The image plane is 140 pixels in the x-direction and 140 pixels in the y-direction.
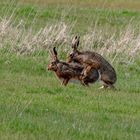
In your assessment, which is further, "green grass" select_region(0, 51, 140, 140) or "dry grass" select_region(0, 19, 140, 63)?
"dry grass" select_region(0, 19, 140, 63)

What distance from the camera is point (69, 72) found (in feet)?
46.6

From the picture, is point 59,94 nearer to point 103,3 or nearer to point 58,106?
point 58,106

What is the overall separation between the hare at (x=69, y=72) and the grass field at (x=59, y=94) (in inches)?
6.0

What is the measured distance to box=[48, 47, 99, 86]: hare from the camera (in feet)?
46.6

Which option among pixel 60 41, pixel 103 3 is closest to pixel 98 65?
pixel 60 41

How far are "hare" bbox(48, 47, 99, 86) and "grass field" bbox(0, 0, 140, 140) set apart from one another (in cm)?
15

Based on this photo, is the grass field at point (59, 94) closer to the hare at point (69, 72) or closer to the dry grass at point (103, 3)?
the hare at point (69, 72)

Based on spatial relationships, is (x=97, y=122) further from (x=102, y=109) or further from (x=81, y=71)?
(x=81, y=71)

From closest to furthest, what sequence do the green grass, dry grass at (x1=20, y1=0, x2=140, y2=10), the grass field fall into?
the green grass, the grass field, dry grass at (x1=20, y1=0, x2=140, y2=10)

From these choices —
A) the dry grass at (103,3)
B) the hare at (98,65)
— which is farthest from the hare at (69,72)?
the dry grass at (103,3)

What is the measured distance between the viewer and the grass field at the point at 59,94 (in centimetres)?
912

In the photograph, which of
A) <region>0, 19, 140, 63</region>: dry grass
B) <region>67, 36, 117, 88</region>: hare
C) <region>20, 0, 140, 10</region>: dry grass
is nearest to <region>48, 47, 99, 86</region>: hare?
<region>67, 36, 117, 88</region>: hare

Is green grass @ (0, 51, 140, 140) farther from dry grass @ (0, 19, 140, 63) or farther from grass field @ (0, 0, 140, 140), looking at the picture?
dry grass @ (0, 19, 140, 63)

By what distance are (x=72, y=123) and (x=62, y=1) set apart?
26.2m
